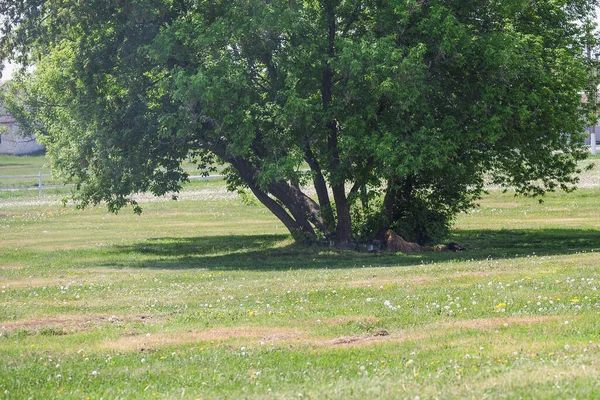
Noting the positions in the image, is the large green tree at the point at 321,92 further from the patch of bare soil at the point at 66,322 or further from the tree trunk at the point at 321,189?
the patch of bare soil at the point at 66,322

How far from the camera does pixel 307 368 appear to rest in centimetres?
876

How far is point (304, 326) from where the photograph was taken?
1120cm

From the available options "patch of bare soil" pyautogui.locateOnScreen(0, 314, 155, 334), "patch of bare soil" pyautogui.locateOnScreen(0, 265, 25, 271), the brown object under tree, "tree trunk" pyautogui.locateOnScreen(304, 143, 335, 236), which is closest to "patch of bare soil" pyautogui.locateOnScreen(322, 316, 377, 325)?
"patch of bare soil" pyautogui.locateOnScreen(0, 314, 155, 334)

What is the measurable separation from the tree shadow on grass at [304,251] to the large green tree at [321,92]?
1393 mm

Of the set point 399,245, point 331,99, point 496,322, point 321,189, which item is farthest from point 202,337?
point 321,189

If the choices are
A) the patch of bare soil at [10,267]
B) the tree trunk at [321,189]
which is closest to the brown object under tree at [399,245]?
the tree trunk at [321,189]

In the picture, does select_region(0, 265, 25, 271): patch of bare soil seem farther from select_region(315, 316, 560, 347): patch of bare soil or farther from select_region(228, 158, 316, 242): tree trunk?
select_region(315, 316, 560, 347): patch of bare soil

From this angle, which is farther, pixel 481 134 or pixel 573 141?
pixel 573 141

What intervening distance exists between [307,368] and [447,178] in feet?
52.9

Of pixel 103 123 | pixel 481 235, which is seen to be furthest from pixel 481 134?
pixel 103 123

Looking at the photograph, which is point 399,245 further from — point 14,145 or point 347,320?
point 14,145

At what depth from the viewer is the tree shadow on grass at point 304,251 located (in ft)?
69.8

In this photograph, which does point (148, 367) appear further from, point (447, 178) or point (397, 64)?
point (447, 178)

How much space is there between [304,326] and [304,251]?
42.1 ft
